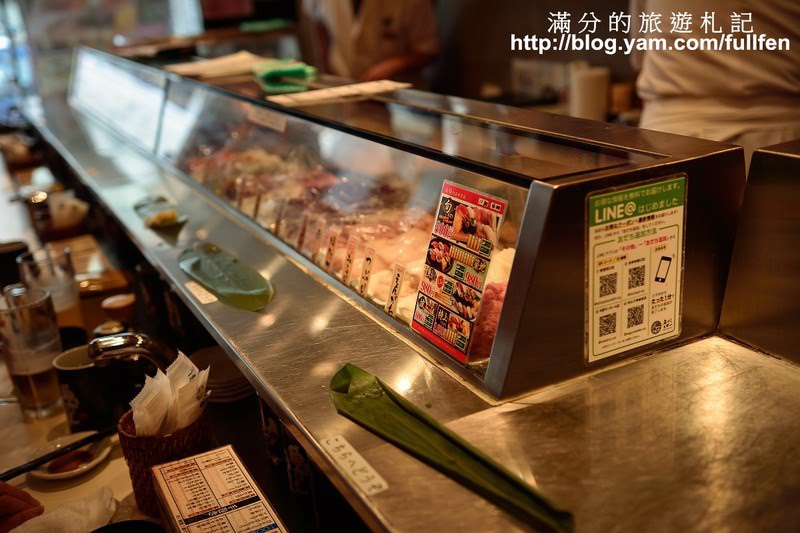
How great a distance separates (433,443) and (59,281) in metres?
1.96

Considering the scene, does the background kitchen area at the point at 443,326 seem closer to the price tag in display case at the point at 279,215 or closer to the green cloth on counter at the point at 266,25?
the price tag in display case at the point at 279,215

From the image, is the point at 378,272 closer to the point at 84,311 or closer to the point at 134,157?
the point at 84,311

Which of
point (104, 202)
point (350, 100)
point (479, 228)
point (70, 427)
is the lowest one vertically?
point (70, 427)

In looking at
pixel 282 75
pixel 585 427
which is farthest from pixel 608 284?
pixel 282 75

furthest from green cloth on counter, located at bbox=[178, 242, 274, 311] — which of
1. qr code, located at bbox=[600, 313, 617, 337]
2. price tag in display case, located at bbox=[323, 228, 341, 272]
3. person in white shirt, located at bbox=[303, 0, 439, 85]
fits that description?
person in white shirt, located at bbox=[303, 0, 439, 85]

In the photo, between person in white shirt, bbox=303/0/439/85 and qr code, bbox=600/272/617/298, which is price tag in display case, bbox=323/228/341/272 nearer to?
qr code, bbox=600/272/617/298

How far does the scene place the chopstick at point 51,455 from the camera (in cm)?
178

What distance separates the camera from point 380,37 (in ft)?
21.0

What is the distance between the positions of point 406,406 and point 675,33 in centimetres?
222

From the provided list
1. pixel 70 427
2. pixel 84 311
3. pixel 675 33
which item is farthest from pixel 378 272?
pixel 675 33

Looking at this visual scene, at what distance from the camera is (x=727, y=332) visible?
152 centimetres

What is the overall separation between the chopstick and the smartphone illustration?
4.84 feet

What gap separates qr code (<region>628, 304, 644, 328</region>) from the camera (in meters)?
1.40

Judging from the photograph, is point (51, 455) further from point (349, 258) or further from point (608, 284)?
point (608, 284)
